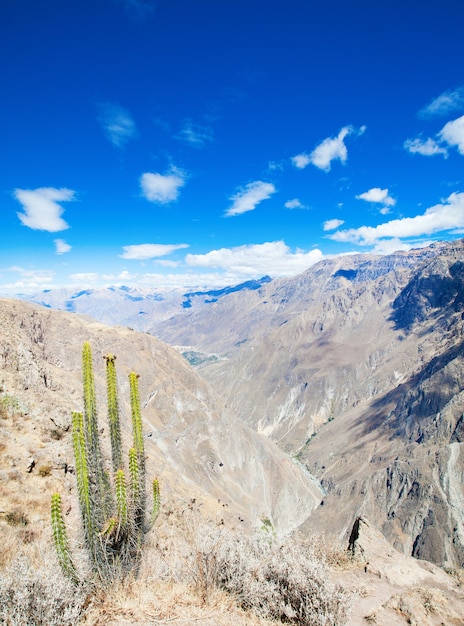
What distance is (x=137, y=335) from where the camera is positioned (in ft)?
443

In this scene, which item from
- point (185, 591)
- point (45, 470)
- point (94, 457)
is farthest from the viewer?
point (45, 470)

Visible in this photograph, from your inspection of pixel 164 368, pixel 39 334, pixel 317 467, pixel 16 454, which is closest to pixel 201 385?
pixel 164 368

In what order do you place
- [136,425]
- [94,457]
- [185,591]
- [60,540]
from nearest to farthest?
[60,540]
[185,591]
[94,457]
[136,425]

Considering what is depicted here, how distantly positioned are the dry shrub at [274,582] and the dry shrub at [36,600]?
11.1 feet

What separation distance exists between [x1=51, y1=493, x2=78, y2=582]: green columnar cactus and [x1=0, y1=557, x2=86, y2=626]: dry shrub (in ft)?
2.86

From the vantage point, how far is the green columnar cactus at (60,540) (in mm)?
8703

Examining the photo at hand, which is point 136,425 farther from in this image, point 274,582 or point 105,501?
point 274,582

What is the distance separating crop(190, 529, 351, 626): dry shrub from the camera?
8.52 m

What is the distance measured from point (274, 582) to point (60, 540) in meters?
5.66

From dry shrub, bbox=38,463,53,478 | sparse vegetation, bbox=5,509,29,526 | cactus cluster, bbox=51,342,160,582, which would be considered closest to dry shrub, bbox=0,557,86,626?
cactus cluster, bbox=51,342,160,582

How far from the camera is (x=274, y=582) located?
9664mm

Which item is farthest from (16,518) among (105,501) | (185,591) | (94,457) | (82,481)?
(185,591)

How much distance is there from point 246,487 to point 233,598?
103m

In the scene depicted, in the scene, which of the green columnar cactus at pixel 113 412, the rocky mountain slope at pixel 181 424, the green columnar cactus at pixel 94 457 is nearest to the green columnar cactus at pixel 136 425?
the green columnar cactus at pixel 113 412
